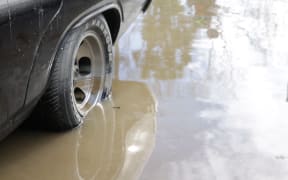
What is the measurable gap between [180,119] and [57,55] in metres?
1.20

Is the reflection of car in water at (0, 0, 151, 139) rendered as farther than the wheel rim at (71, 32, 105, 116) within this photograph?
No

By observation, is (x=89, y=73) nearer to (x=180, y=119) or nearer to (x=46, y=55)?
(x=180, y=119)

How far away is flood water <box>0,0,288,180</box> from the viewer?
3.02 m

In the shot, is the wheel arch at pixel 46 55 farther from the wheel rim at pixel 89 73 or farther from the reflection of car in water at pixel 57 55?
the wheel rim at pixel 89 73

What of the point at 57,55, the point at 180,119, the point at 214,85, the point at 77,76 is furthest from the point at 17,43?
the point at 214,85

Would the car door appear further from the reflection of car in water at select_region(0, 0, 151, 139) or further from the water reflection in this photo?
the water reflection

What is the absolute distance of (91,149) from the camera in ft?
10.7

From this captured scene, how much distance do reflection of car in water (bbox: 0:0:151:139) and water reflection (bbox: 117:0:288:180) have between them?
67cm

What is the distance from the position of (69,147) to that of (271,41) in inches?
140

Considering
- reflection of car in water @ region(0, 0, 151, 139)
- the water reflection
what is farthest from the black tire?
the water reflection

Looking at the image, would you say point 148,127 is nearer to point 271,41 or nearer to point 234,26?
point 271,41

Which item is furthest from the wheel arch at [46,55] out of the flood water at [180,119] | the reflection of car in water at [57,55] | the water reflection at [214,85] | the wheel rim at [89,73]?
the water reflection at [214,85]

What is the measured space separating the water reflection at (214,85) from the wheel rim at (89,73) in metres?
0.60

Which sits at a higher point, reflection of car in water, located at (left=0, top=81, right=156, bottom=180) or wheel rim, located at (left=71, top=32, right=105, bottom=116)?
wheel rim, located at (left=71, top=32, right=105, bottom=116)
